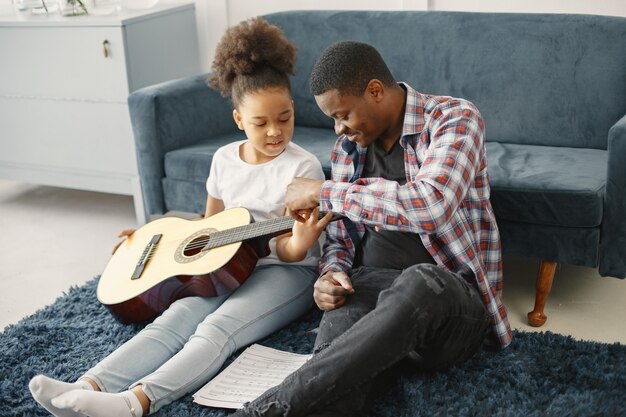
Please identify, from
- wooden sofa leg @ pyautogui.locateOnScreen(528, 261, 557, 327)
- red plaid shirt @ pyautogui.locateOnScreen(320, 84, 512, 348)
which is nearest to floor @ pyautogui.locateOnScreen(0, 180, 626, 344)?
wooden sofa leg @ pyautogui.locateOnScreen(528, 261, 557, 327)

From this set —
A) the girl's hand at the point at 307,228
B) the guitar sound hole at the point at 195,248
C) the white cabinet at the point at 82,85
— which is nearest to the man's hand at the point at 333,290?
the girl's hand at the point at 307,228

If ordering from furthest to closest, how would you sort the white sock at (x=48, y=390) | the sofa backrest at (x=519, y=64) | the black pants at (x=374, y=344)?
the sofa backrest at (x=519, y=64)
the white sock at (x=48, y=390)
the black pants at (x=374, y=344)

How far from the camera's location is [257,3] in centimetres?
327

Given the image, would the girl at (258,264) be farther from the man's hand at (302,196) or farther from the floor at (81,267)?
the floor at (81,267)

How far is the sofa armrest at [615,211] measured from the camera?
1926 mm

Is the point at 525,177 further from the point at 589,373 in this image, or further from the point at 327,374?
the point at 327,374

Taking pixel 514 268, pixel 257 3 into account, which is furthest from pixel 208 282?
pixel 257 3

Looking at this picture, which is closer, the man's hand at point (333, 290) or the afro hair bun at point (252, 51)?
the man's hand at point (333, 290)

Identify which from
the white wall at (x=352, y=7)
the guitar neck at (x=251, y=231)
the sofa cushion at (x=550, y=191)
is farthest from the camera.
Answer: the white wall at (x=352, y=7)

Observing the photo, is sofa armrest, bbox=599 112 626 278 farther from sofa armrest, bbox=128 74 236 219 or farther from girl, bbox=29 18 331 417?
sofa armrest, bbox=128 74 236 219

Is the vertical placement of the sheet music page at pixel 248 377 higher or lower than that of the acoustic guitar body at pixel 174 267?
lower

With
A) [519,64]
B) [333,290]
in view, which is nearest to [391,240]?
[333,290]

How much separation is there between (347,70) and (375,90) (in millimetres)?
81

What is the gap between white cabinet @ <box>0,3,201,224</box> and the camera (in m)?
2.95
